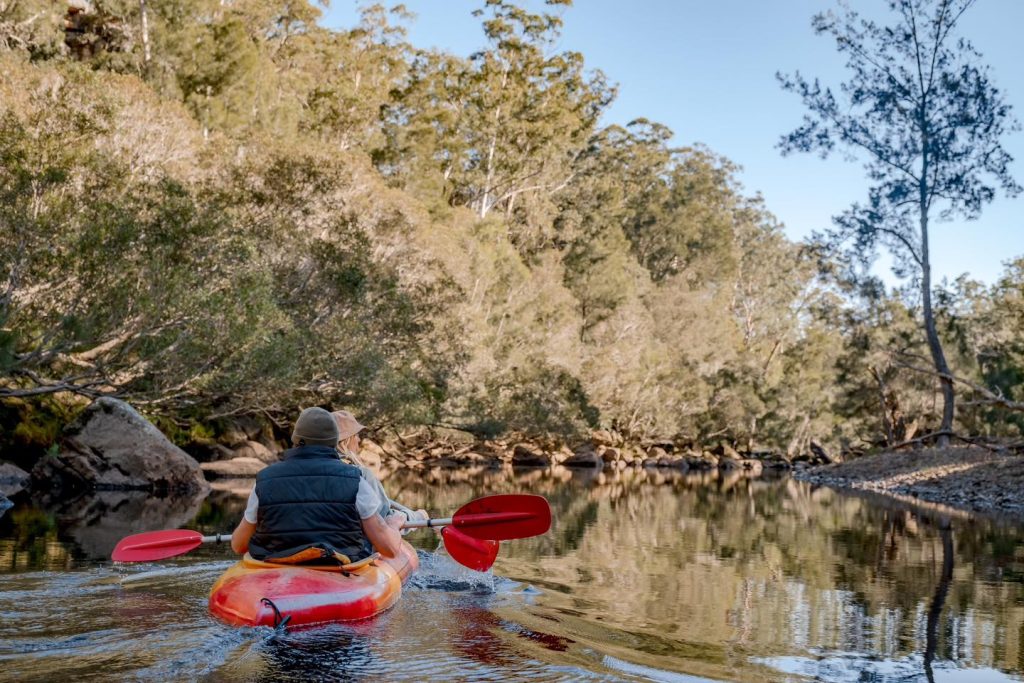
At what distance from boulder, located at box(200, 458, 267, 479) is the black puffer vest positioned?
46.6ft

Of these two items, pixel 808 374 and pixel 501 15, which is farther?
pixel 808 374

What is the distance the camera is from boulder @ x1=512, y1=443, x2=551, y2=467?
109ft

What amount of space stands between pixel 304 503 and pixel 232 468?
582 inches

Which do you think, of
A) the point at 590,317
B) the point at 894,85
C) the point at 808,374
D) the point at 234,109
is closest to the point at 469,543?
the point at 894,85

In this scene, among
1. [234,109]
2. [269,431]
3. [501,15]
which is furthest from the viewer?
[501,15]

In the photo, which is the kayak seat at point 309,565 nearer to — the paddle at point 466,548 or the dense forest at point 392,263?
the paddle at point 466,548

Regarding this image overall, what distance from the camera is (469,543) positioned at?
6957 mm

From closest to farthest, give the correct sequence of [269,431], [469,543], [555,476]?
[469,543] < [269,431] < [555,476]

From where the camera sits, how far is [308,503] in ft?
17.9

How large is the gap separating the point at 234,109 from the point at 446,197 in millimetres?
13965

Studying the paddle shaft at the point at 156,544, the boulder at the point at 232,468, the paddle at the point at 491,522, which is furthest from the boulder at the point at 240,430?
the paddle shaft at the point at 156,544

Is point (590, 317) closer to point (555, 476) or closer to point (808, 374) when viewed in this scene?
point (808, 374)

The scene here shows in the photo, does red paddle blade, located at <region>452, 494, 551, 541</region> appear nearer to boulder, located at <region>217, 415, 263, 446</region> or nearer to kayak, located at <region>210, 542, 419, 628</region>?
kayak, located at <region>210, 542, 419, 628</region>

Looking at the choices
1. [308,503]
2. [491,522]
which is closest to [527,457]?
[491,522]
